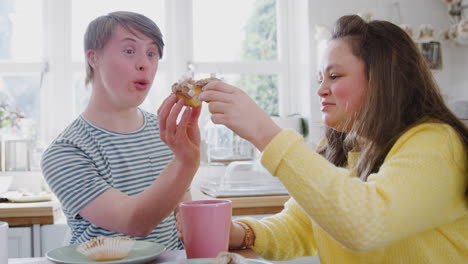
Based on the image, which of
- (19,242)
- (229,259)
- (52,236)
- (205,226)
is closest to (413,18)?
(52,236)

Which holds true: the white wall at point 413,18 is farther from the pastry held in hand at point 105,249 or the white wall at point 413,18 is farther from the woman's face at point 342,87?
the pastry held in hand at point 105,249

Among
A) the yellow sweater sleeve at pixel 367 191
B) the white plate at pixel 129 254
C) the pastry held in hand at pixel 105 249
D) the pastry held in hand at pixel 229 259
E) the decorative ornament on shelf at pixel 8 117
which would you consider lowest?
the white plate at pixel 129 254

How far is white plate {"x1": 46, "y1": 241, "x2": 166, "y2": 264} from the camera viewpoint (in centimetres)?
74

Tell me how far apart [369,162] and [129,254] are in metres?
0.47

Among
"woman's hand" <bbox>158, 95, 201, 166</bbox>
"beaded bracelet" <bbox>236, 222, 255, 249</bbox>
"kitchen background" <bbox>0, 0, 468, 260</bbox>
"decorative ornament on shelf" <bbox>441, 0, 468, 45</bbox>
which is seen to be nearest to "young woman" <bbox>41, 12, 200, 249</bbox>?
"woman's hand" <bbox>158, 95, 201, 166</bbox>

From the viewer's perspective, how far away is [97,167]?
1191 mm

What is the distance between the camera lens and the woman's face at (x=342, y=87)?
96cm

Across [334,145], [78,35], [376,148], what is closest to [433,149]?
[376,148]

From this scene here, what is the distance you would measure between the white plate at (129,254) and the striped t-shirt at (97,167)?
0.90 ft

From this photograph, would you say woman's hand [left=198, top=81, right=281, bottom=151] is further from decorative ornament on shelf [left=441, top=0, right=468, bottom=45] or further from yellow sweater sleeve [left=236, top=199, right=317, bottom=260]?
decorative ornament on shelf [left=441, top=0, right=468, bottom=45]

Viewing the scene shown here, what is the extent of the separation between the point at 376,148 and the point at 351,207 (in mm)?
274

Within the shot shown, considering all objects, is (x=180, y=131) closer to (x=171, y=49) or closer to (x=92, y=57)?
(x=92, y=57)

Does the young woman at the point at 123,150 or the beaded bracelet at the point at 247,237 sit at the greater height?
the young woman at the point at 123,150

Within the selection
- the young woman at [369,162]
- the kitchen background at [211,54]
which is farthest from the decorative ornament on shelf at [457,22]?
the young woman at [369,162]
